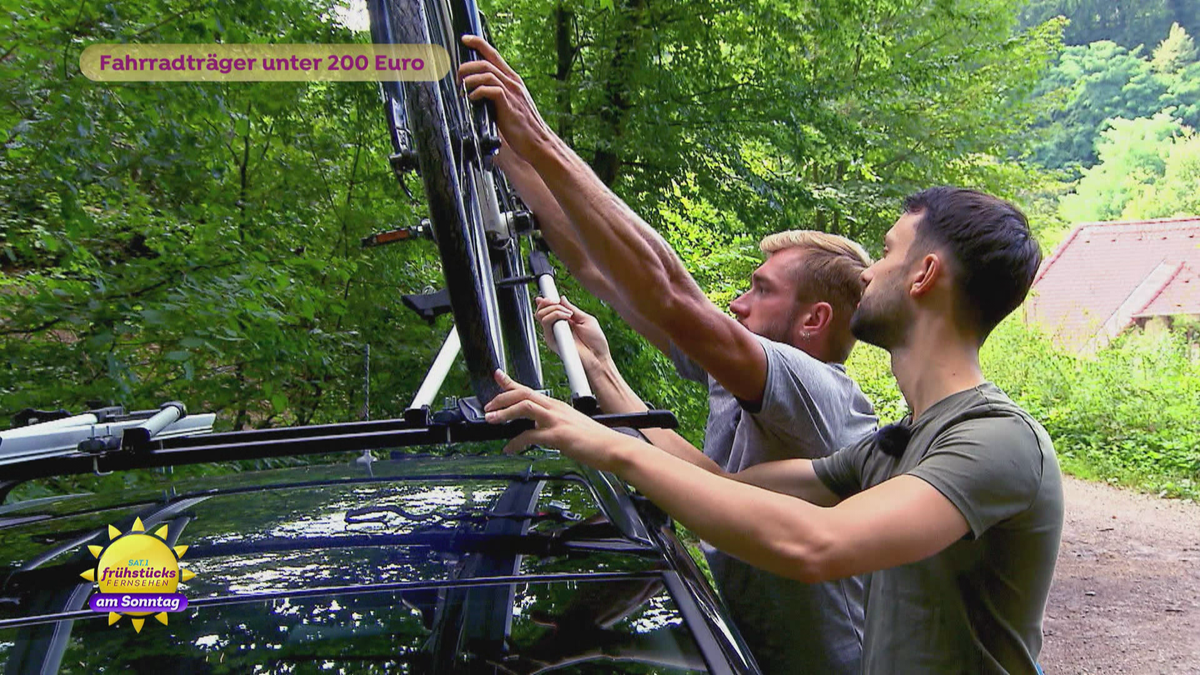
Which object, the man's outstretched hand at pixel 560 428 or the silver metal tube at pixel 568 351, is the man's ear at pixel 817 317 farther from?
the man's outstretched hand at pixel 560 428

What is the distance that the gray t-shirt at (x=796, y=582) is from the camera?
1.90 meters

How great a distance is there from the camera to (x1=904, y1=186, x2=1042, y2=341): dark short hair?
1.57 meters

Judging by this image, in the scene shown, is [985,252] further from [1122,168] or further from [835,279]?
[1122,168]

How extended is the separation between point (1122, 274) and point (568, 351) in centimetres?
2591

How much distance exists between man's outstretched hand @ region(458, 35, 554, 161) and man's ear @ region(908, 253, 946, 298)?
0.66 m

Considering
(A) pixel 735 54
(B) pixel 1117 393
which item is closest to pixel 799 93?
(A) pixel 735 54

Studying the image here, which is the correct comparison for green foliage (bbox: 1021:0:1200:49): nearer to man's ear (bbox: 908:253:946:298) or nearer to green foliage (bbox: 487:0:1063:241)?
green foliage (bbox: 487:0:1063:241)

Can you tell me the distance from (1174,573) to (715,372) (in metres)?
8.48

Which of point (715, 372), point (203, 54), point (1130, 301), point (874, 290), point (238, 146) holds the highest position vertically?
point (203, 54)

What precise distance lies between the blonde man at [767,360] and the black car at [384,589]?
0.26 m

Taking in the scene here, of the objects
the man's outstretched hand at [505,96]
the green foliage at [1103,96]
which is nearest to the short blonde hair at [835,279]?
the man's outstretched hand at [505,96]

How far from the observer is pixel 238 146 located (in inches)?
175

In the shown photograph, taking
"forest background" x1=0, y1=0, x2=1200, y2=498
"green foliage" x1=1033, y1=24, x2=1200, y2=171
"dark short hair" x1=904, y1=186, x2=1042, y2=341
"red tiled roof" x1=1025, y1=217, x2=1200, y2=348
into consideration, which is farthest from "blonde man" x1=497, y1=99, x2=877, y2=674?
"green foliage" x1=1033, y1=24, x2=1200, y2=171

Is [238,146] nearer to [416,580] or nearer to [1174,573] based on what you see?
[416,580]
